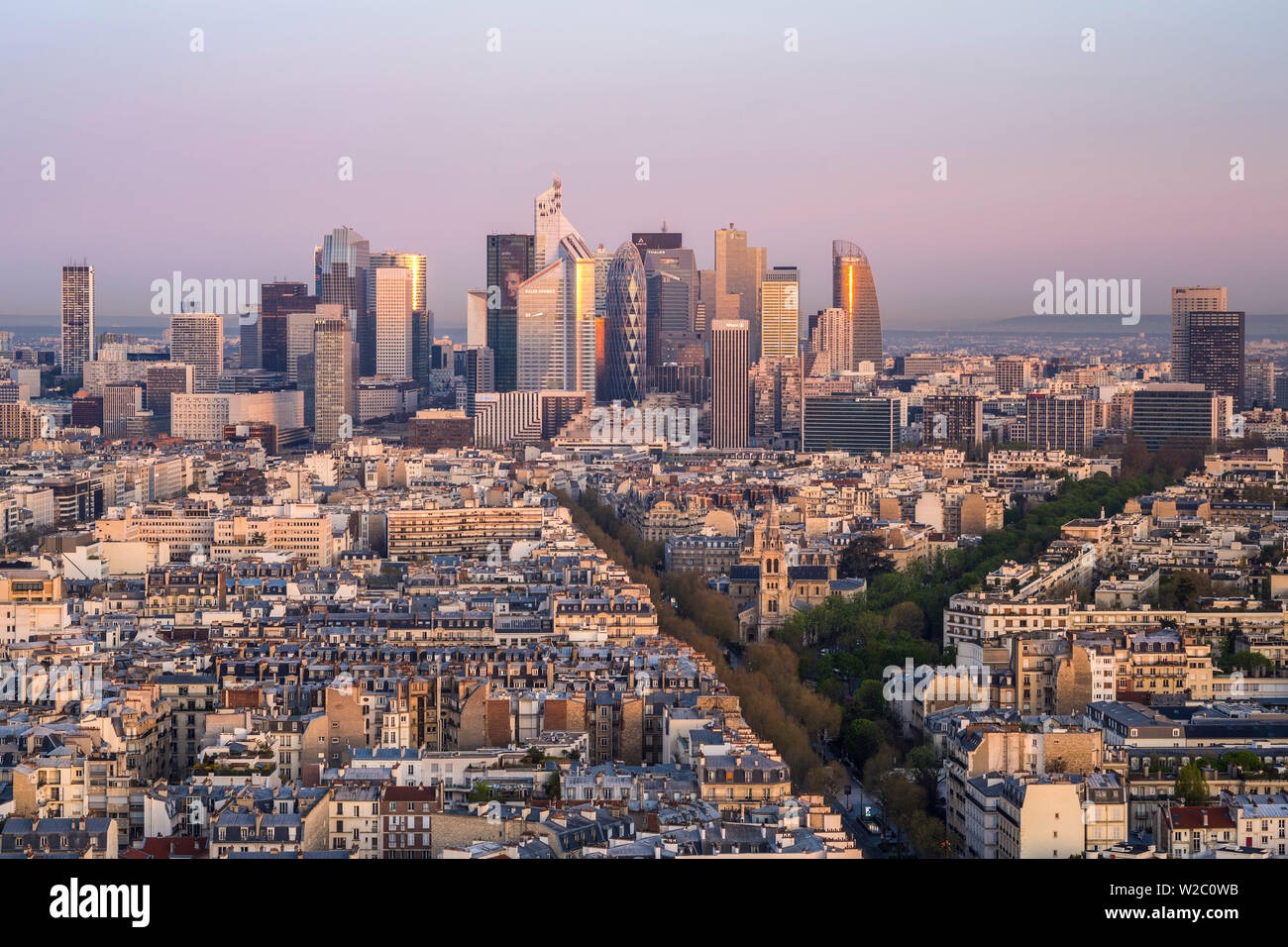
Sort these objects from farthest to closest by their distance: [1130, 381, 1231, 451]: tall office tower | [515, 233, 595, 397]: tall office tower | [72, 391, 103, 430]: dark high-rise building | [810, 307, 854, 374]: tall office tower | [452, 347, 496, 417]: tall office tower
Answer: [810, 307, 854, 374]: tall office tower < [452, 347, 496, 417]: tall office tower < [515, 233, 595, 397]: tall office tower < [72, 391, 103, 430]: dark high-rise building < [1130, 381, 1231, 451]: tall office tower

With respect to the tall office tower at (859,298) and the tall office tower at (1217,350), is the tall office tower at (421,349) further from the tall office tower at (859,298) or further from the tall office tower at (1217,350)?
the tall office tower at (1217,350)

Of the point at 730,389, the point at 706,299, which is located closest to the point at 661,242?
the point at 706,299

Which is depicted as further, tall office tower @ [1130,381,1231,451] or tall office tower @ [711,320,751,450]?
tall office tower @ [711,320,751,450]

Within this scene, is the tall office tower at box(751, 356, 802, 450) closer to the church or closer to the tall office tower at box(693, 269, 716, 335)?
the tall office tower at box(693, 269, 716, 335)

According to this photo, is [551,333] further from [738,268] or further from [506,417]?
[738,268]

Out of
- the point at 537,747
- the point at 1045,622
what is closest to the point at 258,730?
the point at 537,747

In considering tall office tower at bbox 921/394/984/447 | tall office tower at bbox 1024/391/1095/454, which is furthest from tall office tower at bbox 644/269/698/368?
tall office tower at bbox 1024/391/1095/454

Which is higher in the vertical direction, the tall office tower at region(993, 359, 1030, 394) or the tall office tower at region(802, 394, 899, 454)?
the tall office tower at region(993, 359, 1030, 394)

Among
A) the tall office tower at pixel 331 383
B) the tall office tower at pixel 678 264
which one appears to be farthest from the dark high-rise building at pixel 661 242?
the tall office tower at pixel 331 383
